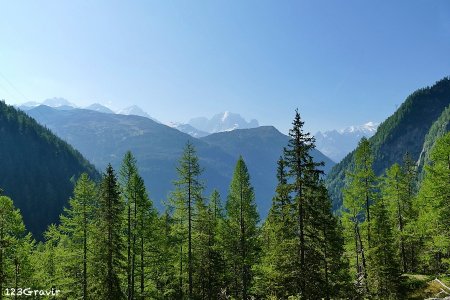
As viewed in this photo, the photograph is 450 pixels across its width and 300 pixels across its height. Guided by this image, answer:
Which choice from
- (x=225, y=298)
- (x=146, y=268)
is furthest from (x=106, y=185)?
(x=225, y=298)

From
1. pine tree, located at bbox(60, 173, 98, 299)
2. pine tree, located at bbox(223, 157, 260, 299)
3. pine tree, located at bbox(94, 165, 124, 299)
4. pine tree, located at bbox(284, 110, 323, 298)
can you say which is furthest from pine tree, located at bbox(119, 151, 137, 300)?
pine tree, located at bbox(284, 110, 323, 298)

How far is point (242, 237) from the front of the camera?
47.7 meters

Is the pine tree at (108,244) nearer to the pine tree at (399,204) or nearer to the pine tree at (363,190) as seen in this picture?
the pine tree at (363,190)

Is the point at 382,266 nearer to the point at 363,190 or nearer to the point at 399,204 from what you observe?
the point at 363,190

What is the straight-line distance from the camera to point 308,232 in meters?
27.5

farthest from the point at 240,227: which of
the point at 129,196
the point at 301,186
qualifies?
the point at 301,186

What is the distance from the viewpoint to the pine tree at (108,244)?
35.2 metres

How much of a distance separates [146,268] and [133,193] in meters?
9.75

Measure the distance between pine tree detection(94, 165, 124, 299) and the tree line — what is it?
9 cm

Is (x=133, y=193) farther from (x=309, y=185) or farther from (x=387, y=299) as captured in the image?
(x=387, y=299)

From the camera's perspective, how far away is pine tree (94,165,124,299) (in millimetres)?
35156

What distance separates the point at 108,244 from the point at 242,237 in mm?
17704

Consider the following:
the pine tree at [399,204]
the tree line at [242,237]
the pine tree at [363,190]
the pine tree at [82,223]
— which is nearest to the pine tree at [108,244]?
the tree line at [242,237]

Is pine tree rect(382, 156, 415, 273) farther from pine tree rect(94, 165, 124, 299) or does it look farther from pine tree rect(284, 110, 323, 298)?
pine tree rect(94, 165, 124, 299)
